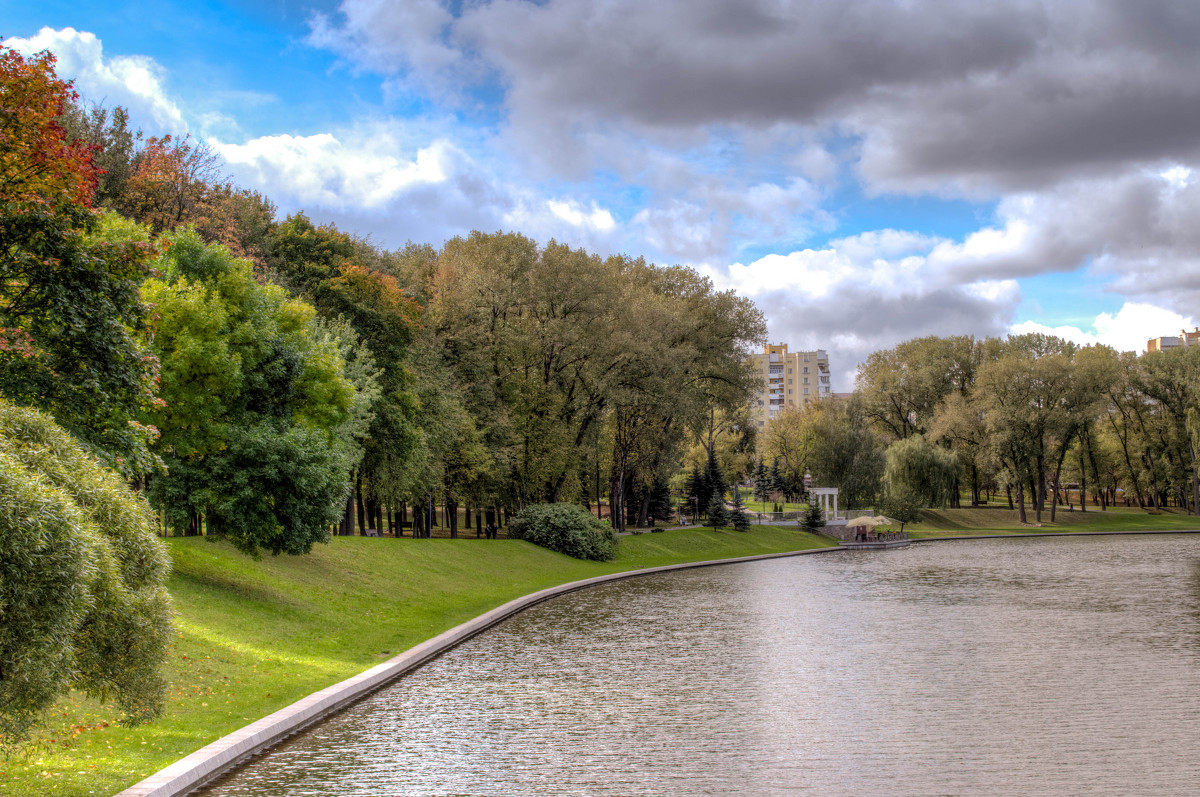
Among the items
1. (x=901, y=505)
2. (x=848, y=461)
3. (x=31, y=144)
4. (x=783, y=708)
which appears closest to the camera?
(x=31, y=144)

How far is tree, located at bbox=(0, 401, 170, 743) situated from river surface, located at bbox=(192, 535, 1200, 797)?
2.32 meters

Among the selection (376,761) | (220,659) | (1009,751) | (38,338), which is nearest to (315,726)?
(376,761)

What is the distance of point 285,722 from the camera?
14.0 meters

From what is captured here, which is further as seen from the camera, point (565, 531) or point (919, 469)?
point (919, 469)

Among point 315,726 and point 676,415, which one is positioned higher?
point 676,415

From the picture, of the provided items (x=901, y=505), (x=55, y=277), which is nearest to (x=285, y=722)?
(x=55, y=277)

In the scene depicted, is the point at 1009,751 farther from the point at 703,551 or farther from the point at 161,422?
the point at 703,551

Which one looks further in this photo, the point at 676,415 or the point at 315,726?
the point at 676,415

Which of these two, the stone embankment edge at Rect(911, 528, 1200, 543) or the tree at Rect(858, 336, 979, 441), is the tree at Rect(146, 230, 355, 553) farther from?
the tree at Rect(858, 336, 979, 441)

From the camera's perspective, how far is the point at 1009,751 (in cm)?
1309

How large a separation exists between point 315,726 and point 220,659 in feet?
12.4

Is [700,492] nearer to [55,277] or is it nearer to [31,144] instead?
[55,277]

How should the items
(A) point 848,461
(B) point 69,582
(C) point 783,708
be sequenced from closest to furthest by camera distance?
(B) point 69,582 < (C) point 783,708 < (A) point 848,461

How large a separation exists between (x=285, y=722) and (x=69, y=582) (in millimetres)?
6306
